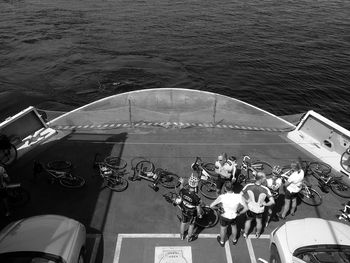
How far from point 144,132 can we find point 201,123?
8.95 feet

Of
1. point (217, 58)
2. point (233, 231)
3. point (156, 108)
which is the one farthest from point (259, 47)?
point (233, 231)

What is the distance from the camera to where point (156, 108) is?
15.8 m

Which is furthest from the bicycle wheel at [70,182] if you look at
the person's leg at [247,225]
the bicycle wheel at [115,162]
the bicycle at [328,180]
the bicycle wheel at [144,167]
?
the bicycle at [328,180]

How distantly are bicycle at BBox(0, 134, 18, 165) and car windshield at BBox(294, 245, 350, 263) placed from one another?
33.6 ft

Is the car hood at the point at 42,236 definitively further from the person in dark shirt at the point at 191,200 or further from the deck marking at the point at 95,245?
the person in dark shirt at the point at 191,200

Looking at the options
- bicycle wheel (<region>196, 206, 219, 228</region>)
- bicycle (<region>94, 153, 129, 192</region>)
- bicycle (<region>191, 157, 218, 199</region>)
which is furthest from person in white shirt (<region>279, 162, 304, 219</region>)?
bicycle (<region>94, 153, 129, 192</region>)

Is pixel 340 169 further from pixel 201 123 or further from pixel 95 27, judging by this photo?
pixel 95 27

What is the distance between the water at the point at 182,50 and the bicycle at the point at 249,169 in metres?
16.0

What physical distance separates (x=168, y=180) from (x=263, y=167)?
3.92 metres

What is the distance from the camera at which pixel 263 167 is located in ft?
44.1

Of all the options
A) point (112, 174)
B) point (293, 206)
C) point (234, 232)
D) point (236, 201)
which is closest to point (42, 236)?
point (112, 174)

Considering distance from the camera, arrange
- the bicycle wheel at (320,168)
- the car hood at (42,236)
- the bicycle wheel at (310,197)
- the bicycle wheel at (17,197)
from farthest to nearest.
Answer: the bicycle wheel at (320,168) < the bicycle wheel at (310,197) < the bicycle wheel at (17,197) < the car hood at (42,236)

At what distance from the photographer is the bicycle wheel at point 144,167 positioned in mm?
12566

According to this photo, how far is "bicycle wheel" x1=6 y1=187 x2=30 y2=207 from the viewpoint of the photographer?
35.0ft
